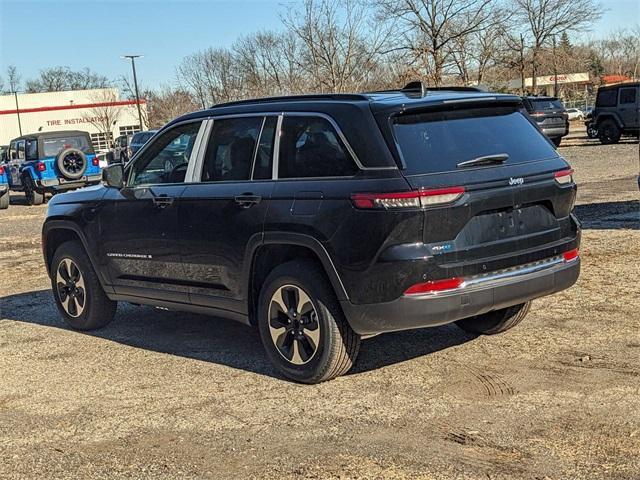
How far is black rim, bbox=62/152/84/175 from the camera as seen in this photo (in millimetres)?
21438

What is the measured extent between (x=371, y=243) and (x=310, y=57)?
23.9 meters

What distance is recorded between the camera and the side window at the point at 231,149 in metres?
5.62

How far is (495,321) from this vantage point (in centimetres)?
612

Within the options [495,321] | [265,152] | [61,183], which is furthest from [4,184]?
[495,321]

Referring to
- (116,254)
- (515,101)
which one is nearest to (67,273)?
(116,254)

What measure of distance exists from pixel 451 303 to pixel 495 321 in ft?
4.97

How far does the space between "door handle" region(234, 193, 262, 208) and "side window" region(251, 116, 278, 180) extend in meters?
0.14

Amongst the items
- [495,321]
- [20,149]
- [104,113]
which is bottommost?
[495,321]

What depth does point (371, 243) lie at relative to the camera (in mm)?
4695

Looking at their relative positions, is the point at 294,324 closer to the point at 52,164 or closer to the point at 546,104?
the point at 52,164

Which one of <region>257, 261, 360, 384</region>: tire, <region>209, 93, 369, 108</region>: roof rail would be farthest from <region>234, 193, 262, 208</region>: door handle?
<region>209, 93, 369, 108</region>: roof rail

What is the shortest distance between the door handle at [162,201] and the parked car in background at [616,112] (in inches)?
936

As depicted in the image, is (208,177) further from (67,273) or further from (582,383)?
(582,383)

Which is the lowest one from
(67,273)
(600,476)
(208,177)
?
(600,476)
